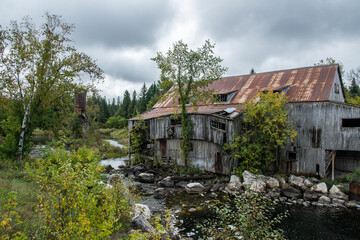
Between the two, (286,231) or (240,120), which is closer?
(286,231)

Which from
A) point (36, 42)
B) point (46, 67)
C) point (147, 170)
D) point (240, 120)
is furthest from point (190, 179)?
point (36, 42)

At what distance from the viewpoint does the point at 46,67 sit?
14219 millimetres

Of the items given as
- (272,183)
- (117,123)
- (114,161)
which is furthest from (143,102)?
(272,183)

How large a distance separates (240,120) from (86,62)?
12.6 m

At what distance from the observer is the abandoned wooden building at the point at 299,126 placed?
16.0 meters

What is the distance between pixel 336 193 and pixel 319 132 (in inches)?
180

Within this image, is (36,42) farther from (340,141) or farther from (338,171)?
(338,171)

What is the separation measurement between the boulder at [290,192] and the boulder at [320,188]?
117 cm

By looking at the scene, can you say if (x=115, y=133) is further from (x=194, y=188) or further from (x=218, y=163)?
(x=194, y=188)

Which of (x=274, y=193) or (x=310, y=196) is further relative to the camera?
(x=274, y=193)

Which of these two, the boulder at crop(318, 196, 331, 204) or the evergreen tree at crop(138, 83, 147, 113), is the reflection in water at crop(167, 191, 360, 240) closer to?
the boulder at crop(318, 196, 331, 204)

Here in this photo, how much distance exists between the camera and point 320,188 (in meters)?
14.9

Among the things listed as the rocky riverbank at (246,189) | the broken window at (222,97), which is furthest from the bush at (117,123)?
the rocky riverbank at (246,189)

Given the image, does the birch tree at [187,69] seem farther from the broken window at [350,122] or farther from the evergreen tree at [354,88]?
the evergreen tree at [354,88]
